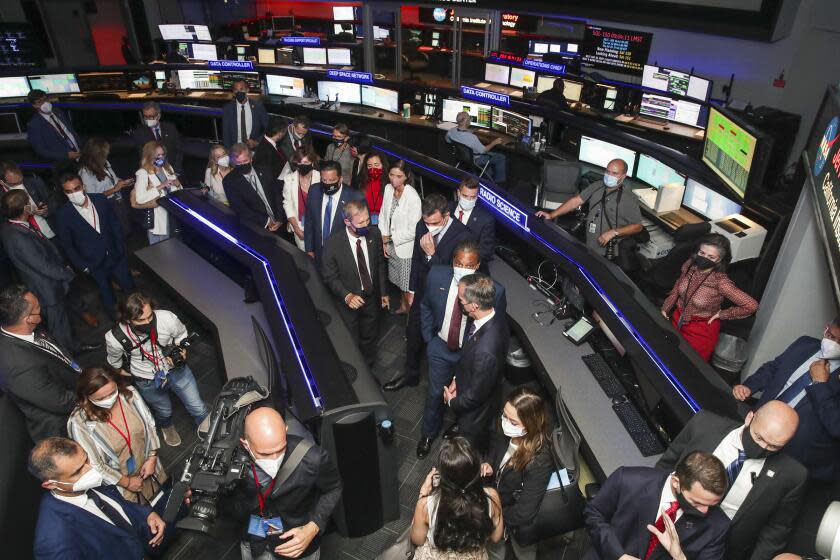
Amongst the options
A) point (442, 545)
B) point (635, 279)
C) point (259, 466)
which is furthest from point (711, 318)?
point (259, 466)

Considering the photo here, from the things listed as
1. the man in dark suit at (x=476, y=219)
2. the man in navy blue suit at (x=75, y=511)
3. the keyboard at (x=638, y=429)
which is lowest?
the keyboard at (x=638, y=429)

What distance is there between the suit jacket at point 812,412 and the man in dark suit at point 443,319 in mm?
1547

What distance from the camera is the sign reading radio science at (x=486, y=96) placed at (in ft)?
24.9

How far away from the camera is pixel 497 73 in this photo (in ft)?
31.4

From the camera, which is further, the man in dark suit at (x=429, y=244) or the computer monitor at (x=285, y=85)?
the computer monitor at (x=285, y=85)

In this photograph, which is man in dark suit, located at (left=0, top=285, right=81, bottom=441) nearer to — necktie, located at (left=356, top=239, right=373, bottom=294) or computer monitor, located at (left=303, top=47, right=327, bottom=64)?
necktie, located at (left=356, top=239, right=373, bottom=294)

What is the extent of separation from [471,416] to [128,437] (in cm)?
190

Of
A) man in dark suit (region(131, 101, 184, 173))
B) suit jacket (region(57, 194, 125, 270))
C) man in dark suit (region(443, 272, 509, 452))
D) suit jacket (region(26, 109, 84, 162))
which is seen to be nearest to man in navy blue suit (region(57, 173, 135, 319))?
suit jacket (region(57, 194, 125, 270))

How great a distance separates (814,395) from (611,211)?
7.48ft

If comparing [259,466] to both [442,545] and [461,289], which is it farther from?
[461,289]

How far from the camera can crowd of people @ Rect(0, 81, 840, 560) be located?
217cm

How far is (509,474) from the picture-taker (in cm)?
255

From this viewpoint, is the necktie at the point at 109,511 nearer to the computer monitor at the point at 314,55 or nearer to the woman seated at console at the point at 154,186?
the woman seated at console at the point at 154,186

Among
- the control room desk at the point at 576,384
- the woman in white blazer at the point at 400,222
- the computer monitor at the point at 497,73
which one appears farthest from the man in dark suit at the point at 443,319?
the computer monitor at the point at 497,73
